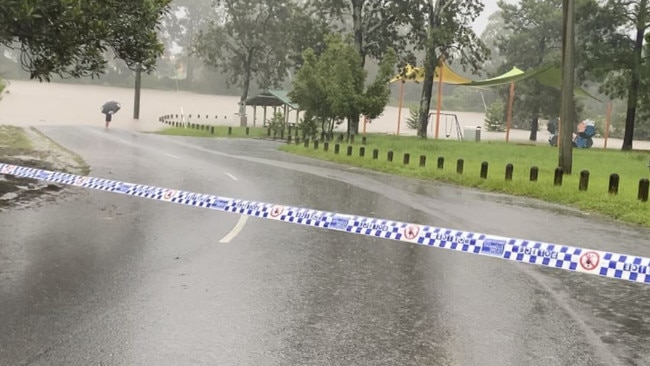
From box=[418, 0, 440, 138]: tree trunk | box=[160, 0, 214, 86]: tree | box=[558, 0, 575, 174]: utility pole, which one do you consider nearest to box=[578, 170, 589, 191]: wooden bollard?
box=[558, 0, 575, 174]: utility pole

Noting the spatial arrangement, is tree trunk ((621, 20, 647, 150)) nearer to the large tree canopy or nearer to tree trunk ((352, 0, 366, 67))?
tree trunk ((352, 0, 366, 67))

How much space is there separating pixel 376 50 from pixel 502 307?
38.6m

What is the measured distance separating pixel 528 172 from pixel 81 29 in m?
14.0

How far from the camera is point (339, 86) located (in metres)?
31.7

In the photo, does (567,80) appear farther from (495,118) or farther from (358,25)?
(495,118)

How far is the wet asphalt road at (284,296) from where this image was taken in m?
4.88

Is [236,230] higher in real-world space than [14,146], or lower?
lower

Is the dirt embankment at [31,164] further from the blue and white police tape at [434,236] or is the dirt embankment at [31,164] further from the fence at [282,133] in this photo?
the fence at [282,133]

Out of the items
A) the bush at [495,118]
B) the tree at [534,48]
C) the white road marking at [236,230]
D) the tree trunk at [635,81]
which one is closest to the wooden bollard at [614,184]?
the white road marking at [236,230]

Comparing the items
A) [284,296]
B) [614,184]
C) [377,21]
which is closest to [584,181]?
[614,184]

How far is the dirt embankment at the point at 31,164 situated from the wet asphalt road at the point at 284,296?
2.72ft

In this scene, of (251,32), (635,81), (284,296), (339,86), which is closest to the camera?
(284,296)

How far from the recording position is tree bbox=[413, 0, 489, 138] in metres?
36.7

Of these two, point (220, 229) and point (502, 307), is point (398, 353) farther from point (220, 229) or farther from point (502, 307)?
point (220, 229)
